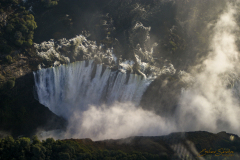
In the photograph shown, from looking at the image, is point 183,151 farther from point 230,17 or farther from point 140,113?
point 230,17

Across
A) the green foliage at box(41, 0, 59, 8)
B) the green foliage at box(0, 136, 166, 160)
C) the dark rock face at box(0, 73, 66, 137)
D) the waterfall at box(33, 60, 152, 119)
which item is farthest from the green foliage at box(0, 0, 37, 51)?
the green foliage at box(0, 136, 166, 160)

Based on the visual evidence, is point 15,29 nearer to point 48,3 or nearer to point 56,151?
point 48,3

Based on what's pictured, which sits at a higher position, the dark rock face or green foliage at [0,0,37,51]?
green foliage at [0,0,37,51]

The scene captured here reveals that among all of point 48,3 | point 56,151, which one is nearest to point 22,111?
point 56,151

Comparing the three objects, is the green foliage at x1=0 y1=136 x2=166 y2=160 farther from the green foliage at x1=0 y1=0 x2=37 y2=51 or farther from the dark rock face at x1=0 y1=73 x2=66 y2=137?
the green foliage at x1=0 y1=0 x2=37 y2=51

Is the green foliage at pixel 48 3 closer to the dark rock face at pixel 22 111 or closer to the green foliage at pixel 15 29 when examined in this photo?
the green foliage at pixel 15 29

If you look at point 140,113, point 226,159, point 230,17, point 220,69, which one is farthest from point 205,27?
point 226,159
